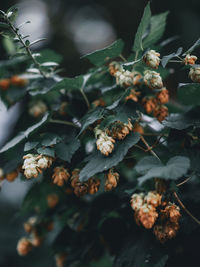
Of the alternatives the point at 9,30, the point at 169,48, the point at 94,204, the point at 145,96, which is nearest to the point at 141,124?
the point at 145,96

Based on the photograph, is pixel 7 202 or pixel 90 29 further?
pixel 7 202

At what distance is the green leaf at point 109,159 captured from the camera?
0.83 m

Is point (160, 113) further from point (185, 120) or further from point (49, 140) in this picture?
point (49, 140)

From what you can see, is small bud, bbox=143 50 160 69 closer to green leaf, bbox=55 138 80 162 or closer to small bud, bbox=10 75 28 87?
green leaf, bbox=55 138 80 162

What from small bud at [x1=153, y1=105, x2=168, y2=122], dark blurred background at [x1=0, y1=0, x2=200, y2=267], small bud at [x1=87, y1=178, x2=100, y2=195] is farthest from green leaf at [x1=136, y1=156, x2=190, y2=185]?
dark blurred background at [x1=0, y1=0, x2=200, y2=267]

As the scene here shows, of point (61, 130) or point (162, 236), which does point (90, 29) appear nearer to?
point (61, 130)

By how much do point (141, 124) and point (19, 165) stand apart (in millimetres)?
559

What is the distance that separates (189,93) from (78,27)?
10.4 feet

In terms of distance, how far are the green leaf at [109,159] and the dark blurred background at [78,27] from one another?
1.65 m

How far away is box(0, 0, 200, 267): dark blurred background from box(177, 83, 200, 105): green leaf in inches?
62.3

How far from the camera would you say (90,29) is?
3930 mm

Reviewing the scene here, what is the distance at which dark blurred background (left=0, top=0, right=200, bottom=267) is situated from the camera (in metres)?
2.84

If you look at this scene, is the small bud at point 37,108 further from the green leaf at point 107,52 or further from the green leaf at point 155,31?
the green leaf at point 155,31

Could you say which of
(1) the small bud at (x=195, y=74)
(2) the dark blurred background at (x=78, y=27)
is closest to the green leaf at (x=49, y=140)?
(1) the small bud at (x=195, y=74)
